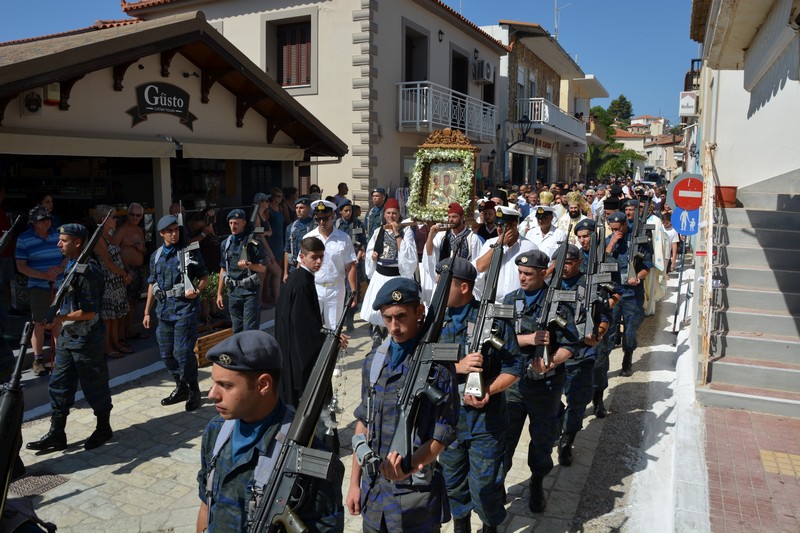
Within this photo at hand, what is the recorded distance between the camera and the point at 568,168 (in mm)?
38375

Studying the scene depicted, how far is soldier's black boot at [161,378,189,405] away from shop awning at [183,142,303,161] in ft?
12.8

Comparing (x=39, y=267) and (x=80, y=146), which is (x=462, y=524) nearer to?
(x=39, y=267)

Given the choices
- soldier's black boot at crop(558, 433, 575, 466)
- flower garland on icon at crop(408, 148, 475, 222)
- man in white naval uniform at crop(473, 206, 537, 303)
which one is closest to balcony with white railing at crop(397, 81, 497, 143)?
flower garland on icon at crop(408, 148, 475, 222)

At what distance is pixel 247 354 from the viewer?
239 centimetres

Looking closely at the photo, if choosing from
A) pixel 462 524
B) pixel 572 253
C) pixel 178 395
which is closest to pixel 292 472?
pixel 462 524

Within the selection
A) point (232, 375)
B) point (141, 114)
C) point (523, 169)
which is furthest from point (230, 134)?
point (523, 169)

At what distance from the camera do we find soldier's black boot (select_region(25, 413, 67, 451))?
540 cm

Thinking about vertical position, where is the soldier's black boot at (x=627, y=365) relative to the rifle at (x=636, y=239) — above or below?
below

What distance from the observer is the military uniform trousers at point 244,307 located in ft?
23.2

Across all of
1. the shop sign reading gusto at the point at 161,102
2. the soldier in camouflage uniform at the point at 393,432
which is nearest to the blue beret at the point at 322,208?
the soldier in camouflage uniform at the point at 393,432

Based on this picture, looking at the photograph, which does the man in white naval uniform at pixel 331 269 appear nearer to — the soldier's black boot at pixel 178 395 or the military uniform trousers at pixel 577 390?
the soldier's black boot at pixel 178 395

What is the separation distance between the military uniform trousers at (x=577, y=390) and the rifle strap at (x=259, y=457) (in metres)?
3.45

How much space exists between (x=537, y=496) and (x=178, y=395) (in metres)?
4.05

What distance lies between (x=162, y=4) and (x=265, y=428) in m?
16.3
